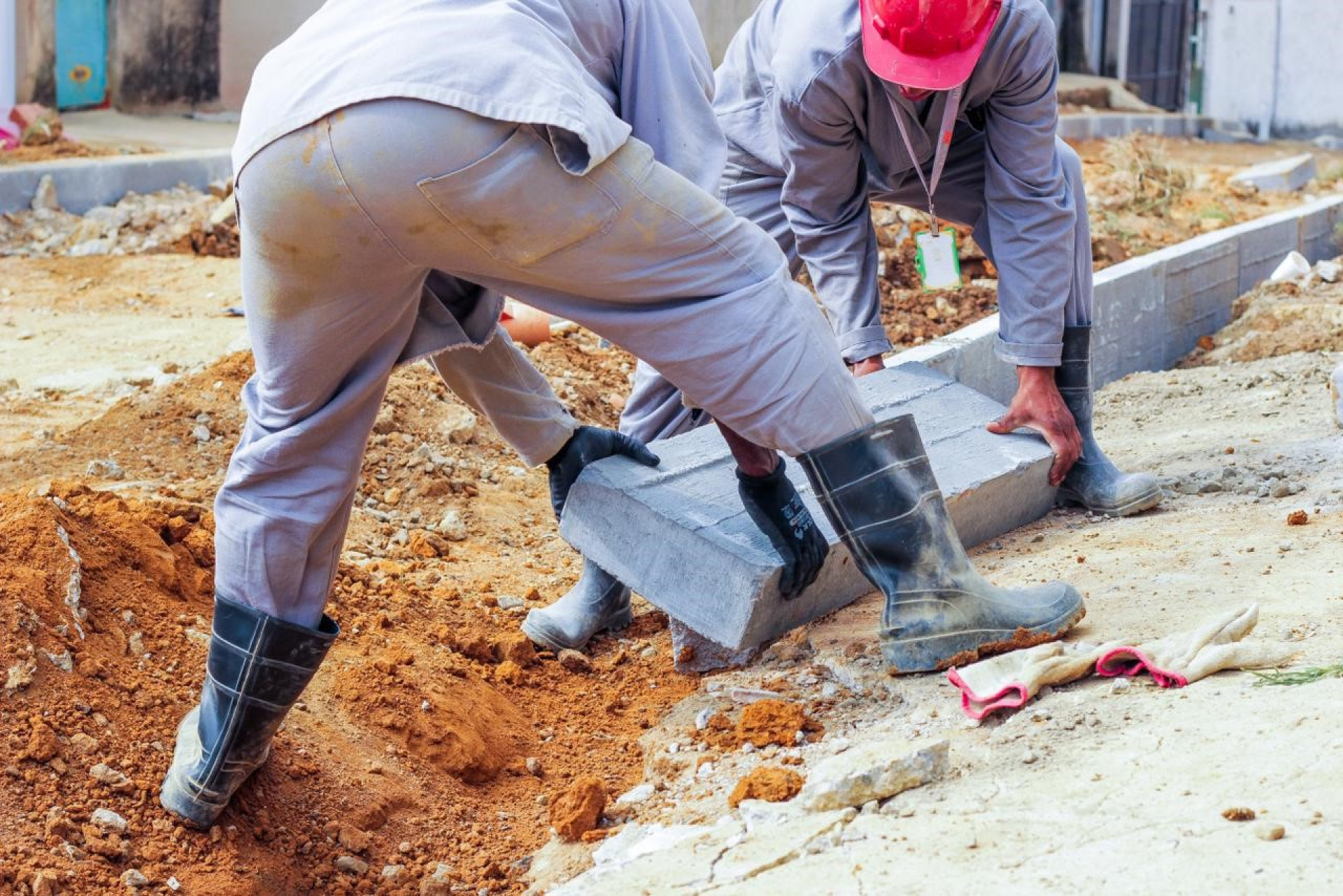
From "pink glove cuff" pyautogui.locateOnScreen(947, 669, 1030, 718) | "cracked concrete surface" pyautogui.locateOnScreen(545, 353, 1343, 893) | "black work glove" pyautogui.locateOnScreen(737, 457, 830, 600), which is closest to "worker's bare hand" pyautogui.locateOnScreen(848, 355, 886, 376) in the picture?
"cracked concrete surface" pyautogui.locateOnScreen(545, 353, 1343, 893)

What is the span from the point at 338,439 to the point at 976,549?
77.4 inches

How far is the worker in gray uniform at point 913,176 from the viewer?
11.6ft

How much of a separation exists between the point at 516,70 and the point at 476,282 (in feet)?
1.34

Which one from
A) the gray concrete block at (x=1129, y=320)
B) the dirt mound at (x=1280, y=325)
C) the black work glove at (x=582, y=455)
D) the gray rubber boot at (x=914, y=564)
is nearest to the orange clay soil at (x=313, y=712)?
the black work glove at (x=582, y=455)

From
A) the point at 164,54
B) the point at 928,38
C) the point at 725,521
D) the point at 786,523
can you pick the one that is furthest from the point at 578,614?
the point at 164,54

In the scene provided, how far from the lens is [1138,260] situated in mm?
6645

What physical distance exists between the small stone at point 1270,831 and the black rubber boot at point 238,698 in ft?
5.09

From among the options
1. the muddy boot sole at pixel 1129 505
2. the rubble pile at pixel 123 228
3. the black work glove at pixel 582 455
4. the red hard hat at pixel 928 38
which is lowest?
the rubble pile at pixel 123 228

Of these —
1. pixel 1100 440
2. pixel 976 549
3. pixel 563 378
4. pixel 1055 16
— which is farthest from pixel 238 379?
pixel 1055 16

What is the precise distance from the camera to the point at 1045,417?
4.13 meters

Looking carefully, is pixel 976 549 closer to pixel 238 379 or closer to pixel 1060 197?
pixel 1060 197

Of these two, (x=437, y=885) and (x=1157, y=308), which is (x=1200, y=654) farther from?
(x=1157, y=308)

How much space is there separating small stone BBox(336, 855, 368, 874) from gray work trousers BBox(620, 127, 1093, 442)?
1651 mm

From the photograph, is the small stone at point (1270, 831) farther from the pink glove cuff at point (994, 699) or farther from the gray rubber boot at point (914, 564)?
the gray rubber boot at point (914, 564)
